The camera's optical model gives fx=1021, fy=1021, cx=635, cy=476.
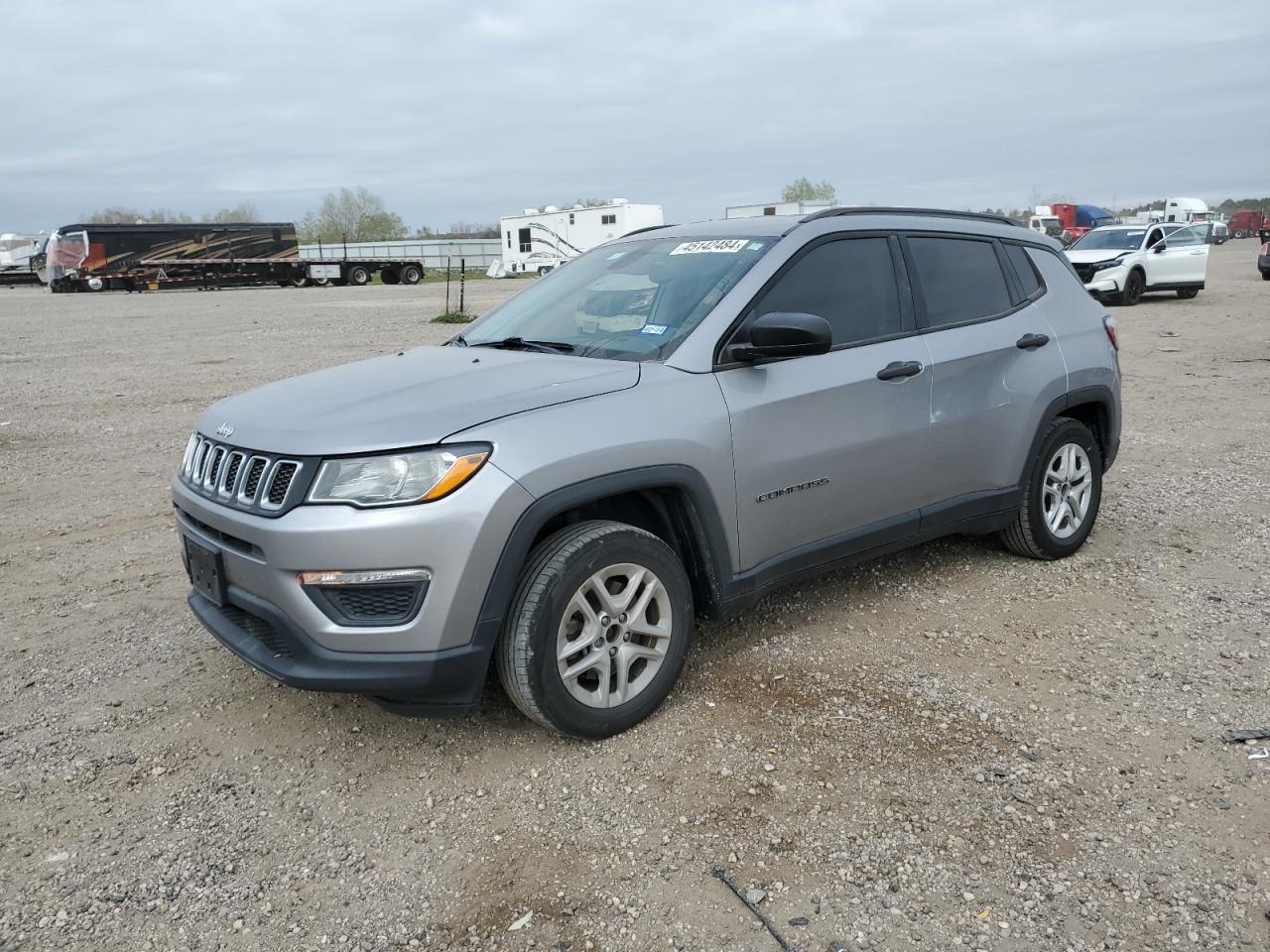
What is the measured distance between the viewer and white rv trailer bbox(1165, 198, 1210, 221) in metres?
62.8

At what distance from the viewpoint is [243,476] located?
3227mm

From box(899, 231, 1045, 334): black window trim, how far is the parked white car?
1730cm

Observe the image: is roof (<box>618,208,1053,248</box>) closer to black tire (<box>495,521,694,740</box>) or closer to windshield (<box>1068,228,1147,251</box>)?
black tire (<box>495,521,694,740</box>)

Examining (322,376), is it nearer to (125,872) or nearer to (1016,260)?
(125,872)

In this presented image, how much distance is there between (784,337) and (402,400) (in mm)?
1311

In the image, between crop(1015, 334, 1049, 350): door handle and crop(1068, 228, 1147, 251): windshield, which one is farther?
crop(1068, 228, 1147, 251): windshield

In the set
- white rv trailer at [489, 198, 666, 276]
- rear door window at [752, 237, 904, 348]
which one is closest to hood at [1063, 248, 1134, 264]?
rear door window at [752, 237, 904, 348]

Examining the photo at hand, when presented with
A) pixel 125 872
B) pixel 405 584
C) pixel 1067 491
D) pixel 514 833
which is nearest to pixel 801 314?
pixel 405 584

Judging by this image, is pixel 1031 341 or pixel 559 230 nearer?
pixel 1031 341

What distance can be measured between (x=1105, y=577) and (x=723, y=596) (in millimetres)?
2332

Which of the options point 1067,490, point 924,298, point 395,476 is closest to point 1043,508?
point 1067,490

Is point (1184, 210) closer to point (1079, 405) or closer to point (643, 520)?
point (1079, 405)

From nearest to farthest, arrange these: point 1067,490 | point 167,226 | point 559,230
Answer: point 1067,490, point 167,226, point 559,230

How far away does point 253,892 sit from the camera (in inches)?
109
